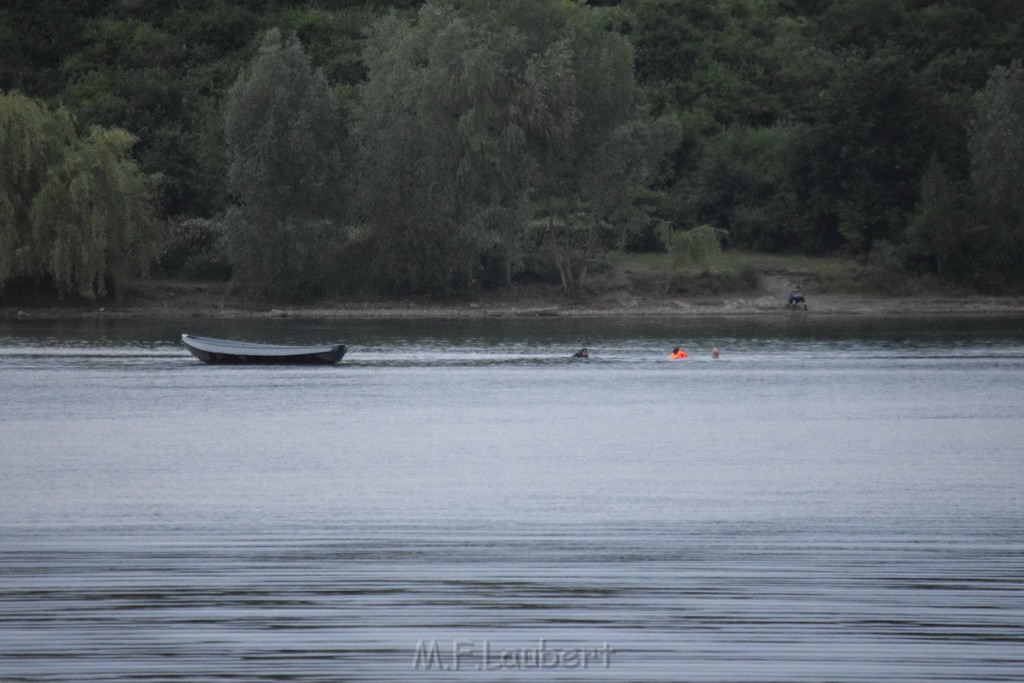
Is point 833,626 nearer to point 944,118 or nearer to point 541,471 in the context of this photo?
point 541,471

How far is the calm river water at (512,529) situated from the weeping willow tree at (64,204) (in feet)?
87.0

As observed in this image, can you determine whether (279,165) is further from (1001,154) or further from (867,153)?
(1001,154)

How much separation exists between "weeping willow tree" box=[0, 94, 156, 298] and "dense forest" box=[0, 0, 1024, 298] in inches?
5.5

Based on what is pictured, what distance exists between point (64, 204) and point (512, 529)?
6285 centimetres

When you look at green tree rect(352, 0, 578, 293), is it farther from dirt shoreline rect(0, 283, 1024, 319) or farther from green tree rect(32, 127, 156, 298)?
green tree rect(32, 127, 156, 298)

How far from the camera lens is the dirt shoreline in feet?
299

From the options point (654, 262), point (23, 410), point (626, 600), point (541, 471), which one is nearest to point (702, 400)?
point (541, 471)

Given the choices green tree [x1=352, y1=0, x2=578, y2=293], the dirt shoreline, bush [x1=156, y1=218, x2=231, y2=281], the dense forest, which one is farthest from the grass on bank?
bush [x1=156, y1=218, x2=231, y2=281]

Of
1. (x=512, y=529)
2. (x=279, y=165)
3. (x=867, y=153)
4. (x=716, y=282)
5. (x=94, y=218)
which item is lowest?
(x=512, y=529)

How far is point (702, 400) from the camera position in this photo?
167 feet

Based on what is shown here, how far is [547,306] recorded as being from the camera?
93688mm

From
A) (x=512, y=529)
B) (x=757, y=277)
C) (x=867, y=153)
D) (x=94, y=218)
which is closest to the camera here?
(x=512, y=529)

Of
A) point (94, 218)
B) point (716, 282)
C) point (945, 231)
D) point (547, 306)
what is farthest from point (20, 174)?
point (945, 231)

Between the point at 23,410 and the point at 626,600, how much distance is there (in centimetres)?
3110
